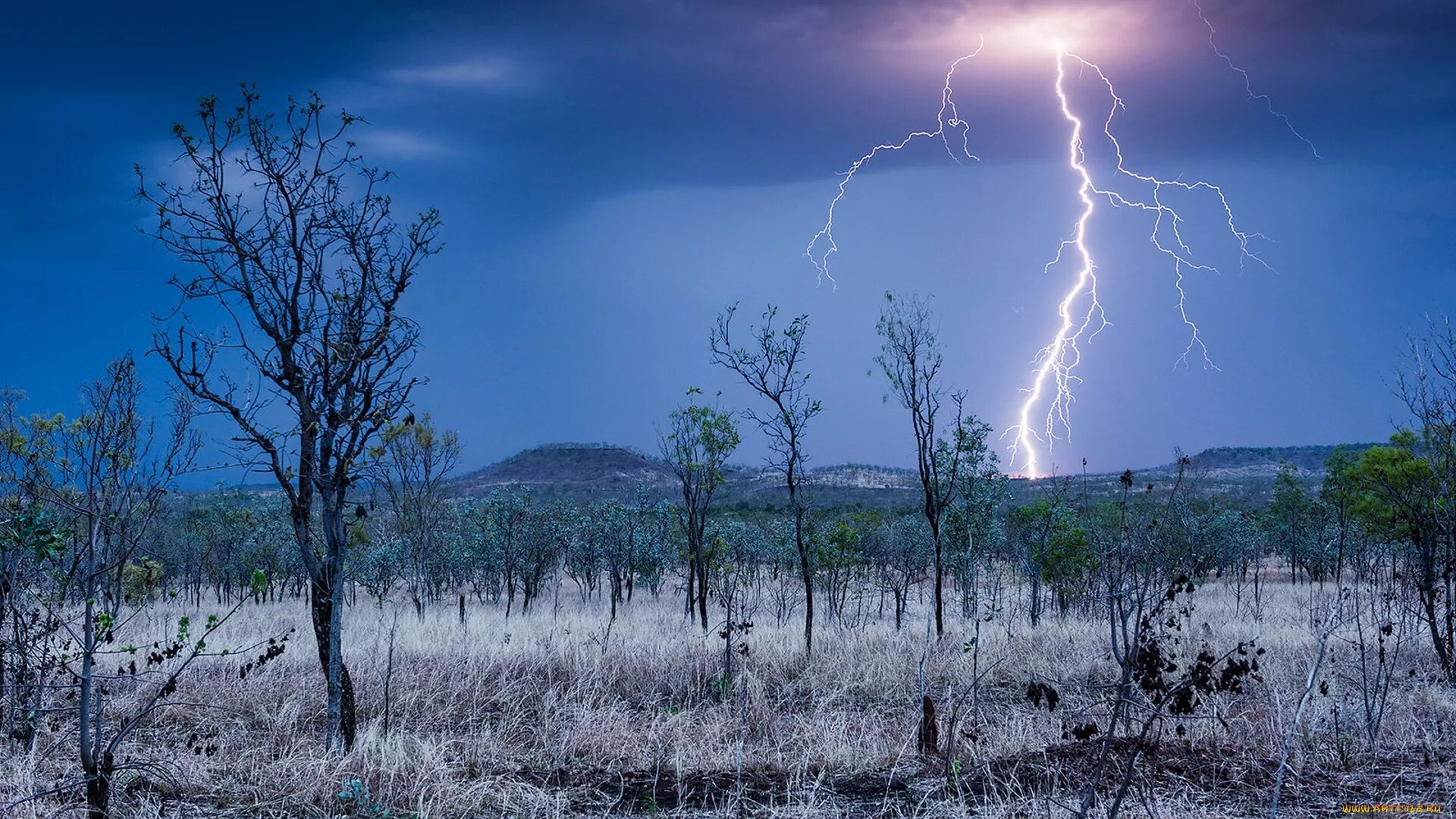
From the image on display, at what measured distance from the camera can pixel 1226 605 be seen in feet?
78.8

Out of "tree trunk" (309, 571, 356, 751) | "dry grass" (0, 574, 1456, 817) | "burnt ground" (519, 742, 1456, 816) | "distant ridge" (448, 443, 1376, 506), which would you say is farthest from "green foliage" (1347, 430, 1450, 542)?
"distant ridge" (448, 443, 1376, 506)

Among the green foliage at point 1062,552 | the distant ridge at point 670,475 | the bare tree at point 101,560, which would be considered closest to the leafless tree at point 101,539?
the bare tree at point 101,560

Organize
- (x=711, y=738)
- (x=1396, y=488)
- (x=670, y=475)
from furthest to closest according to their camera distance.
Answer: (x=670, y=475) < (x=1396, y=488) < (x=711, y=738)

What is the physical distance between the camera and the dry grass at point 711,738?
685cm

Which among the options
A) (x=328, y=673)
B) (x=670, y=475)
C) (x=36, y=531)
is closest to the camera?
(x=36, y=531)

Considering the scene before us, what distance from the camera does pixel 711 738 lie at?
8.80 metres

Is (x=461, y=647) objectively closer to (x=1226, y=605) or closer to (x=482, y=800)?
(x=482, y=800)

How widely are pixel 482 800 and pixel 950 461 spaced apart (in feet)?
41.0

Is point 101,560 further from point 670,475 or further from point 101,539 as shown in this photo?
point 670,475

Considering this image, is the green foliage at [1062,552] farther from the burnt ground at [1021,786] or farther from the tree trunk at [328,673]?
the tree trunk at [328,673]

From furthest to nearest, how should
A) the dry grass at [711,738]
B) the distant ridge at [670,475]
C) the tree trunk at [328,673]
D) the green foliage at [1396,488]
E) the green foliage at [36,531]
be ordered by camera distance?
the distant ridge at [670,475]
the green foliage at [1396,488]
the tree trunk at [328,673]
the dry grass at [711,738]
the green foliage at [36,531]

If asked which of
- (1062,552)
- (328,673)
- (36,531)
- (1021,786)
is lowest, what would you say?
(1021,786)

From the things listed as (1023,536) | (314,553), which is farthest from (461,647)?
(1023,536)

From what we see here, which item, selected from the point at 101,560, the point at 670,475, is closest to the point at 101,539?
the point at 101,560
